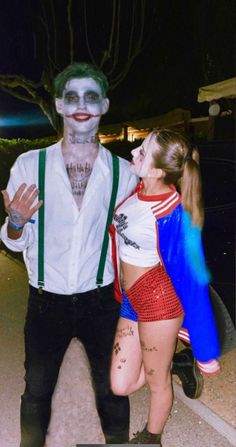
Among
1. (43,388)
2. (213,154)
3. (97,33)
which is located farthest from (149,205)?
(97,33)

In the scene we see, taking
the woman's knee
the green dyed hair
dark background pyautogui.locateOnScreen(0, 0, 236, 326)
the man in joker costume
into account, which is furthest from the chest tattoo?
dark background pyautogui.locateOnScreen(0, 0, 236, 326)

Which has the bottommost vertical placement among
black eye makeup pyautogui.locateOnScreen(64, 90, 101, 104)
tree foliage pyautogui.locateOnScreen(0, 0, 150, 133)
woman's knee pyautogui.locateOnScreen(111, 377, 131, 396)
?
woman's knee pyautogui.locateOnScreen(111, 377, 131, 396)

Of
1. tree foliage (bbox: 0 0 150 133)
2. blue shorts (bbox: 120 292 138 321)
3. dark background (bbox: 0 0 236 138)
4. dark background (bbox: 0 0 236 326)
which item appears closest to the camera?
blue shorts (bbox: 120 292 138 321)

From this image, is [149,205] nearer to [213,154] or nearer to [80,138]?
[80,138]

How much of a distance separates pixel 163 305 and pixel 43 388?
679 millimetres

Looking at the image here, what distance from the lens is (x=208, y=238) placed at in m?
2.92

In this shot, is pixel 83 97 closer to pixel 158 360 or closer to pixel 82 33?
pixel 158 360

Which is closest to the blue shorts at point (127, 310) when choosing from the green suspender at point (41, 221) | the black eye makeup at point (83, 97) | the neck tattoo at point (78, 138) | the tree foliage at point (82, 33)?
the green suspender at point (41, 221)

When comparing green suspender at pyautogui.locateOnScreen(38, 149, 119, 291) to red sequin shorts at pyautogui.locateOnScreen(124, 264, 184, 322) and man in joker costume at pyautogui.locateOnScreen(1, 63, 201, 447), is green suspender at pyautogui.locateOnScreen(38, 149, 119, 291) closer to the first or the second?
man in joker costume at pyautogui.locateOnScreen(1, 63, 201, 447)

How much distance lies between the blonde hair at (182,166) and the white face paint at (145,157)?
0.07ft

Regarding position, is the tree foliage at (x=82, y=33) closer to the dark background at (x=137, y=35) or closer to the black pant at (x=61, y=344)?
the dark background at (x=137, y=35)

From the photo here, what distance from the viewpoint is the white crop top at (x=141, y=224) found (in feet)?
6.50

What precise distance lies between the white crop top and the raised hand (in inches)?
14.9

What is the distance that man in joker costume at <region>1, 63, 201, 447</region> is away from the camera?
2.03 m
